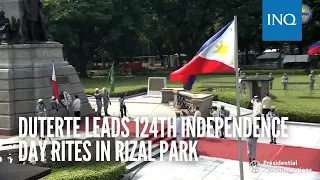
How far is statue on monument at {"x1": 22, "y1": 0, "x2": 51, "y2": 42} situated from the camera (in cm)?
1568

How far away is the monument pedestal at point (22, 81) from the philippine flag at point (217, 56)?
886 cm

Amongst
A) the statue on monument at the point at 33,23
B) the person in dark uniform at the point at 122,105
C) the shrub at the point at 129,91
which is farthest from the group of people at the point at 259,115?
the shrub at the point at 129,91

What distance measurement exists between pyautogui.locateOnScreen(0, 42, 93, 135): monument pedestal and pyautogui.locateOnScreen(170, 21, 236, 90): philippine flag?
886cm

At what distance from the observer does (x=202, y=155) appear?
1238 cm

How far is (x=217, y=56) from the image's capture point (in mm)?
8164

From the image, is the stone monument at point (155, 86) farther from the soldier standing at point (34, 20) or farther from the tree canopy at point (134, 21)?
the tree canopy at point (134, 21)

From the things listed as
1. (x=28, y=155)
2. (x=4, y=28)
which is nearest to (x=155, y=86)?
(x=4, y=28)

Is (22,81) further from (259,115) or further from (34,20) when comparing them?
(259,115)

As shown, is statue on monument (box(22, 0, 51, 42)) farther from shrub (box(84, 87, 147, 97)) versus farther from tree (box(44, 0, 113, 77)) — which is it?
tree (box(44, 0, 113, 77))

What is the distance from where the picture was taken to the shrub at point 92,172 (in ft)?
28.6

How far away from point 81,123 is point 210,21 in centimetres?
3481

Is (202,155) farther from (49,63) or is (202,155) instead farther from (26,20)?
(26,20)

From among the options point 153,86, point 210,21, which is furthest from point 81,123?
point 210,21

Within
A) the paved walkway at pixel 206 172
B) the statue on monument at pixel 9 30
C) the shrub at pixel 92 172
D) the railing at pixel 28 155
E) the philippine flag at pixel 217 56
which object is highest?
the statue on monument at pixel 9 30
